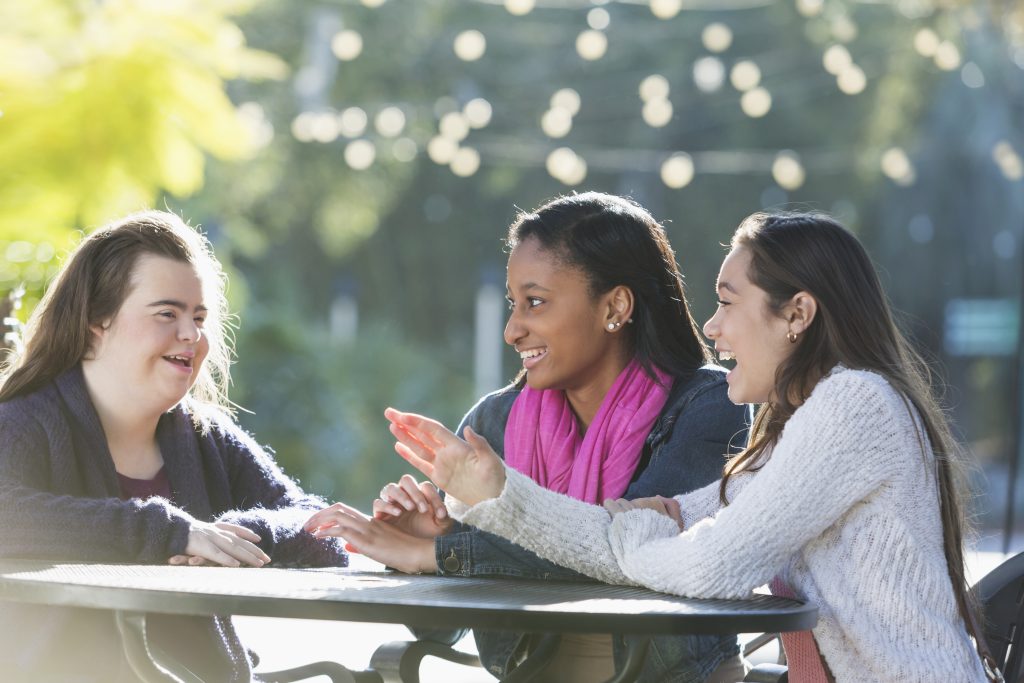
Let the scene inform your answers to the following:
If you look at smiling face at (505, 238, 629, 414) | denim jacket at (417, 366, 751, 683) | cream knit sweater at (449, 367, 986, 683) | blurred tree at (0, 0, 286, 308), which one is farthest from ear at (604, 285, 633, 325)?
blurred tree at (0, 0, 286, 308)

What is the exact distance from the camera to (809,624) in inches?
81.2

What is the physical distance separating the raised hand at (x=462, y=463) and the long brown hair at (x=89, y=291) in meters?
0.64

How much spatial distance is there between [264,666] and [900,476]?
11.7 ft

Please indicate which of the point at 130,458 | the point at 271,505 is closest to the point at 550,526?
the point at 271,505

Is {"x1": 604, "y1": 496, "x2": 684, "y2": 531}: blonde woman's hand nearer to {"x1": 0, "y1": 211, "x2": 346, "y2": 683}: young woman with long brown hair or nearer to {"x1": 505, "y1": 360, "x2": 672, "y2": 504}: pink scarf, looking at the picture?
{"x1": 505, "y1": 360, "x2": 672, "y2": 504}: pink scarf

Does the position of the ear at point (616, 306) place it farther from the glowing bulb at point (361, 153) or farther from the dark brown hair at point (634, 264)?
the glowing bulb at point (361, 153)

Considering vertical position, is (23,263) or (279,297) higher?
(279,297)

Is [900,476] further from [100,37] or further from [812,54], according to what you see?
[812,54]

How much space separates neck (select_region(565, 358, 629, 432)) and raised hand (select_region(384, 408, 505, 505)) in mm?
769

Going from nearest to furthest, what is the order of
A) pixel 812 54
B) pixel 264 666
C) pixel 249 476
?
pixel 249 476 < pixel 264 666 < pixel 812 54

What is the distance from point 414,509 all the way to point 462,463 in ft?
1.04

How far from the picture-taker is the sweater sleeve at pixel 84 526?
2.43 metres

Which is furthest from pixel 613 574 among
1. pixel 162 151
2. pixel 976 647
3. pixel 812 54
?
pixel 812 54

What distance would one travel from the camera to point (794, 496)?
2.16 meters
